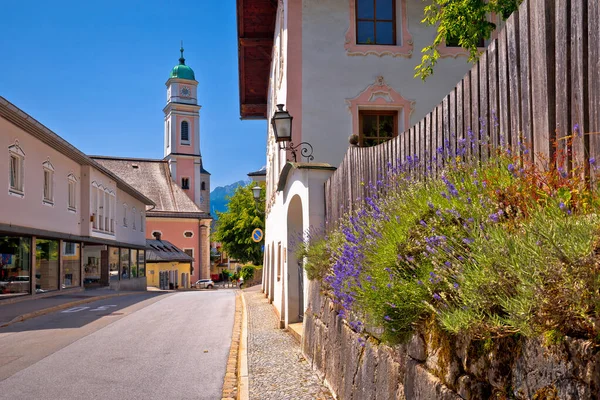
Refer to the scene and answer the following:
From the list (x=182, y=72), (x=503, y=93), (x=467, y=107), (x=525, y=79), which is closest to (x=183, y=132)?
(x=182, y=72)

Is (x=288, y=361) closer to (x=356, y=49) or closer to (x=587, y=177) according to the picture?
(x=587, y=177)

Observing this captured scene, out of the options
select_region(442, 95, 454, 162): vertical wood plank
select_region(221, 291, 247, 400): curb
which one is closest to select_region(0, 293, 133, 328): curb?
select_region(221, 291, 247, 400): curb

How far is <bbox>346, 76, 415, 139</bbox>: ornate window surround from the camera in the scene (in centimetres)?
1423

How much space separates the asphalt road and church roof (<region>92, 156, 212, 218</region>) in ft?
155

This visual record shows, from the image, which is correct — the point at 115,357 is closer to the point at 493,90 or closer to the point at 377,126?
the point at 493,90

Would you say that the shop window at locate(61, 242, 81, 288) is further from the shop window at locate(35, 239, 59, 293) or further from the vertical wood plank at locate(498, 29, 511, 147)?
the vertical wood plank at locate(498, 29, 511, 147)

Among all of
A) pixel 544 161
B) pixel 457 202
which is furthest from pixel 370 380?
pixel 544 161

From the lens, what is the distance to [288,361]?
8.80m

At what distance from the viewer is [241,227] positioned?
48875mm

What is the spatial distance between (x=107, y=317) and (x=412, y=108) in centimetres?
923

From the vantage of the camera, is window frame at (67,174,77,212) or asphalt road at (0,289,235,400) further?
window frame at (67,174,77,212)

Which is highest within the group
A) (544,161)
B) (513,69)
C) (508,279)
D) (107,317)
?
(513,69)

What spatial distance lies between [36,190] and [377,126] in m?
14.5

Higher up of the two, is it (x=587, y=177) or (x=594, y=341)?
(x=587, y=177)
